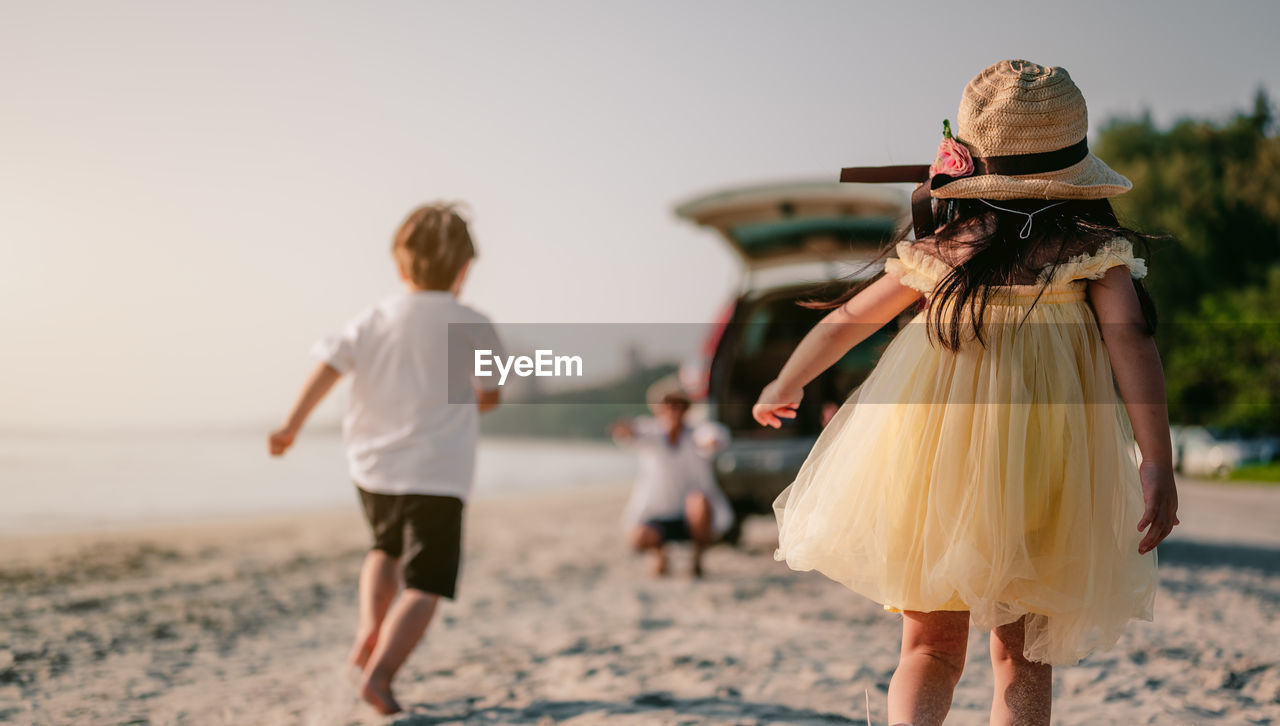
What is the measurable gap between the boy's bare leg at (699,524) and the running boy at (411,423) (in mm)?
2632

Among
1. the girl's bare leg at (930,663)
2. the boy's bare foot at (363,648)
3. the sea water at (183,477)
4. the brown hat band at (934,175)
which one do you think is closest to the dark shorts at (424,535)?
the boy's bare foot at (363,648)

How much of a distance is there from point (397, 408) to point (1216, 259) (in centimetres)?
3062

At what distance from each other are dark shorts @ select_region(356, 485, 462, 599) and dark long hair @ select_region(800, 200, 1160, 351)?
1.52 metres

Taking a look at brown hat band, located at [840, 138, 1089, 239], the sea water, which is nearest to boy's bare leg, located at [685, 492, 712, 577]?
brown hat band, located at [840, 138, 1089, 239]

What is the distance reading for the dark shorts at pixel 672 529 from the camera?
→ 528cm

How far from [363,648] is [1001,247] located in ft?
6.88

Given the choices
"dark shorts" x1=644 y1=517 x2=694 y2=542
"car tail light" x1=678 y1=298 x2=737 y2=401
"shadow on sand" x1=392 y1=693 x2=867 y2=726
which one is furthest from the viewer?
"car tail light" x1=678 y1=298 x2=737 y2=401

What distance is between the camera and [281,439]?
2703mm

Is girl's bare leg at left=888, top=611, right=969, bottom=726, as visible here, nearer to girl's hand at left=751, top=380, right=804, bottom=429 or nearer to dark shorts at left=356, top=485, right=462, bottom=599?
girl's hand at left=751, top=380, right=804, bottom=429

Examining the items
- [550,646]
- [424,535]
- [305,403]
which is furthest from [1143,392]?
[550,646]

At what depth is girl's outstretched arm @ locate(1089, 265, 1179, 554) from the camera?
5.16ft

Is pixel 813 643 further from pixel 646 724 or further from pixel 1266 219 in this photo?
pixel 1266 219

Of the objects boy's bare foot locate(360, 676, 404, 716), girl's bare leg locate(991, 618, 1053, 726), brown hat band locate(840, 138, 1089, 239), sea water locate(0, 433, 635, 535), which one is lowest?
sea water locate(0, 433, 635, 535)

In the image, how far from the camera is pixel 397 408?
8.76ft
